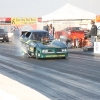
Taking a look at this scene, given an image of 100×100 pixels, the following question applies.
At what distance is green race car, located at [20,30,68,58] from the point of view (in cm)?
1485

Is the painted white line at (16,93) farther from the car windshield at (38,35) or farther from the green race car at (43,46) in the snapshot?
the car windshield at (38,35)

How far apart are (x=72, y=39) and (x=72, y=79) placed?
47.2ft

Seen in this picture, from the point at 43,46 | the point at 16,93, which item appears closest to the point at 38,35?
the point at 43,46

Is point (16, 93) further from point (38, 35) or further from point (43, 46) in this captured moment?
point (38, 35)

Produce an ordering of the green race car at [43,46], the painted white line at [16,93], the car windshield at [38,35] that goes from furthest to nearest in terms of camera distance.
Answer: the car windshield at [38,35] < the green race car at [43,46] < the painted white line at [16,93]

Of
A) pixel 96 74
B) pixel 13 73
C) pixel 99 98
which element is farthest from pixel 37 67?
pixel 99 98

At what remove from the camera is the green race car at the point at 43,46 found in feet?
48.7

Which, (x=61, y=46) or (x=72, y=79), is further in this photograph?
(x=61, y=46)

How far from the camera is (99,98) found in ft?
22.4

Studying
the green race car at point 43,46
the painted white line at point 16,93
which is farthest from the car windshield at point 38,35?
the painted white line at point 16,93

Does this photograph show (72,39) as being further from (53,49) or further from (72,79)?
(72,79)

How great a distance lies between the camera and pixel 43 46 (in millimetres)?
14883

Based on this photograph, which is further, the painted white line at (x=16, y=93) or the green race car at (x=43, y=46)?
the green race car at (x=43, y=46)

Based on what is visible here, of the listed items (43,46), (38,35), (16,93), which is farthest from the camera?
(38,35)
